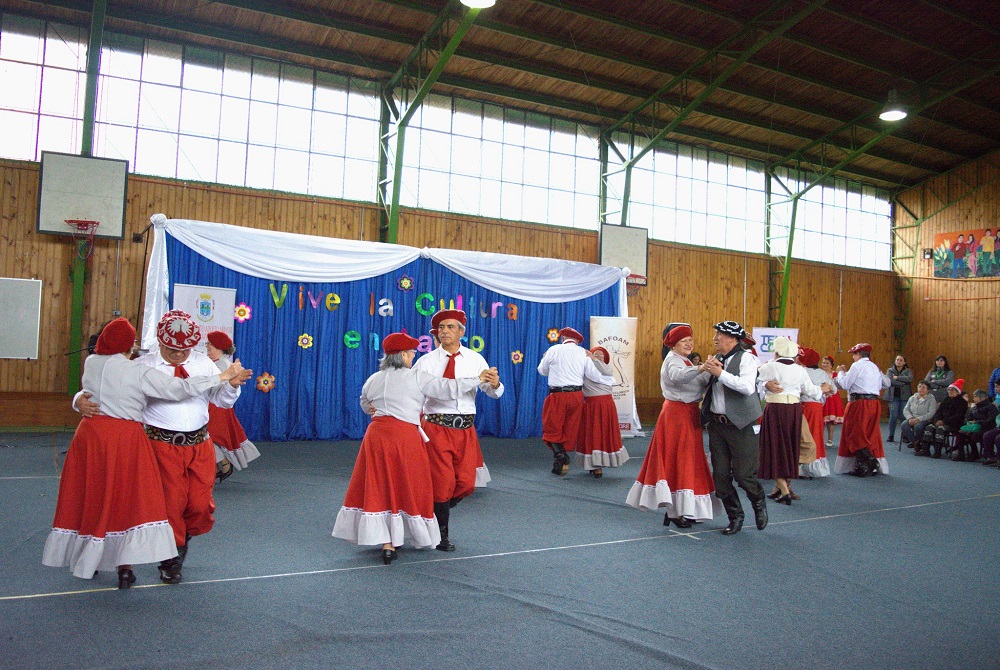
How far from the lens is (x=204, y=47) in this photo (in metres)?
9.97

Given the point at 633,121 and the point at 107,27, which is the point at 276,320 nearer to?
the point at 107,27

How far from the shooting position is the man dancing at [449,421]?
4.11 m

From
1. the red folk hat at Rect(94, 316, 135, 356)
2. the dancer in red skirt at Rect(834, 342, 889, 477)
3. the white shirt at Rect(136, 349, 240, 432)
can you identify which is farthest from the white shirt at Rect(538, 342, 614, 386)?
the red folk hat at Rect(94, 316, 135, 356)

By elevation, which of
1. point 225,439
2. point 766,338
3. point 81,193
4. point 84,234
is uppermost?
point 81,193

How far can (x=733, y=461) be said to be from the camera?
4.68 meters

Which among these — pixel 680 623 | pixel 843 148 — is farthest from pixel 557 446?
pixel 843 148

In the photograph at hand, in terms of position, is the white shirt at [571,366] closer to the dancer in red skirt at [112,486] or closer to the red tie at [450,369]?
the red tie at [450,369]

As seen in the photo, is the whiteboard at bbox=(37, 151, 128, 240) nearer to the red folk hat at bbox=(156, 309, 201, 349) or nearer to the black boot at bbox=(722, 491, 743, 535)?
the red folk hat at bbox=(156, 309, 201, 349)

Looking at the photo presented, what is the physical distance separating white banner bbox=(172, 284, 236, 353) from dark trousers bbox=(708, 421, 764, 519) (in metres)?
5.92

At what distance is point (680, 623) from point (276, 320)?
697 cm

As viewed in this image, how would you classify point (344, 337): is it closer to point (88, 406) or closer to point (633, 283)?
point (633, 283)

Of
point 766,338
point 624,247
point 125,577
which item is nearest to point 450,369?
point 125,577

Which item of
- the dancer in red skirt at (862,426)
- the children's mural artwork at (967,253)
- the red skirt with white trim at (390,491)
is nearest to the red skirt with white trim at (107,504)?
the red skirt with white trim at (390,491)

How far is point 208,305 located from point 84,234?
2.03 meters
